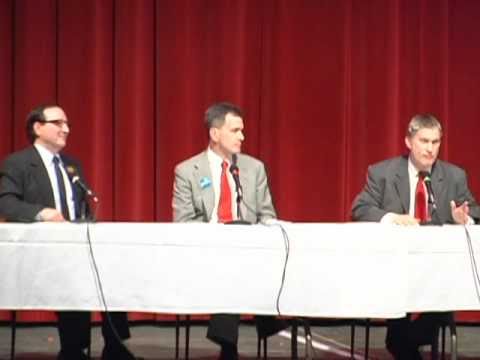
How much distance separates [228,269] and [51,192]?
58.7 inches

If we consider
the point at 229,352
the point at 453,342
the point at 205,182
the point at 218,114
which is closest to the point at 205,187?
the point at 205,182

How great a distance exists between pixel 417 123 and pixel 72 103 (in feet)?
8.83

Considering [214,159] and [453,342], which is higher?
[214,159]

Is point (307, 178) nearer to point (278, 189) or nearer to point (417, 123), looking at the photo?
point (278, 189)

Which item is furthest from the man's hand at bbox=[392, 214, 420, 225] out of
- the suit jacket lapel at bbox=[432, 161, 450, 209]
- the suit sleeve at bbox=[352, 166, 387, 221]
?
the suit jacket lapel at bbox=[432, 161, 450, 209]

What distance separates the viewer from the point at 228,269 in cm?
414

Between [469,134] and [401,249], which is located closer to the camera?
[401,249]

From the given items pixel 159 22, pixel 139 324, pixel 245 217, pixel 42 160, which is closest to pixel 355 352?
pixel 245 217

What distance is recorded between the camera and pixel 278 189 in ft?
23.2

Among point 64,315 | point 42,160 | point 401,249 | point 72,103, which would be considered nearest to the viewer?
point 401,249

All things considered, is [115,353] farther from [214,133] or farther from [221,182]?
[214,133]

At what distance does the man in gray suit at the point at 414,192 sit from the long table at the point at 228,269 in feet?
2.87

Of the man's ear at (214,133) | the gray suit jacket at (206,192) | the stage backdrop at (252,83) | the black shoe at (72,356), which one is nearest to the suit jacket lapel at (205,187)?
the gray suit jacket at (206,192)

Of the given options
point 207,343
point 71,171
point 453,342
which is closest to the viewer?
point 453,342
